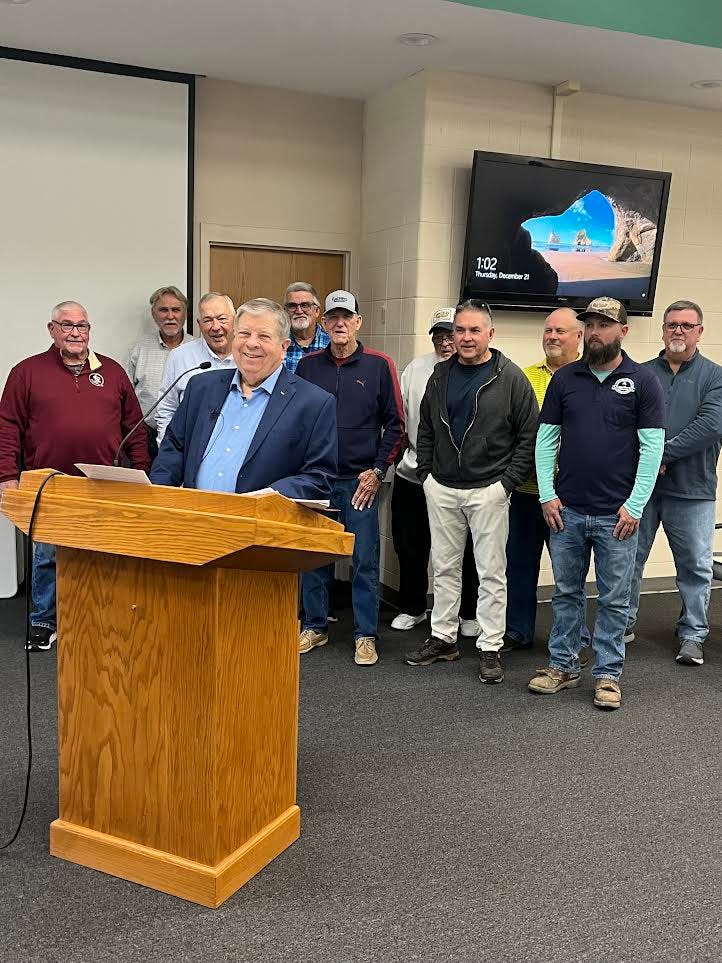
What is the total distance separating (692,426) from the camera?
4.31 meters

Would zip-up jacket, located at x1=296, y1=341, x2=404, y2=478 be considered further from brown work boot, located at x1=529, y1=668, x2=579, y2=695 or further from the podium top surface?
the podium top surface

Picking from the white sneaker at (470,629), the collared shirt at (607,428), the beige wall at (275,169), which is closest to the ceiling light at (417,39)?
the beige wall at (275,169)

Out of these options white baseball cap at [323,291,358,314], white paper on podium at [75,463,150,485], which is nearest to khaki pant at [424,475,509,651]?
white baseball cap at [323,291,358,314]

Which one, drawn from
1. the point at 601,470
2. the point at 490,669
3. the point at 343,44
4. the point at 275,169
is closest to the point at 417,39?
the point at 343,44

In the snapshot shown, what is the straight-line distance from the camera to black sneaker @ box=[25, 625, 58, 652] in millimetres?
4246

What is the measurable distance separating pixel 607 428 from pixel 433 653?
1.32 meters

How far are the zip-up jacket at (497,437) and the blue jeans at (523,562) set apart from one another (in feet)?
1.20

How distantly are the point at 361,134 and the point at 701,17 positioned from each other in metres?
2.08

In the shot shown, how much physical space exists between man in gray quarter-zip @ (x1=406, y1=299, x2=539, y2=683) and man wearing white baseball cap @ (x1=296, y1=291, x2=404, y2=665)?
0.27 meters

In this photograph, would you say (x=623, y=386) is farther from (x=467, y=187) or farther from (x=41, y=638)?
(x=41, y=638)

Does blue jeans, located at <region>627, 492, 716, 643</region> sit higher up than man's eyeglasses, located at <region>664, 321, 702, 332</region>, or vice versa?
man's eyeglasses, located at <region>664, 321, 702, 332</region>

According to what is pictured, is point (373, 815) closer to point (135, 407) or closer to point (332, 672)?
point (332, 672)

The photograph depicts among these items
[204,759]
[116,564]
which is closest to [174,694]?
[204,759]

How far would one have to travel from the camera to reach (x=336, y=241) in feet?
18.9
